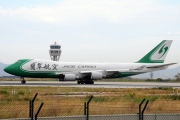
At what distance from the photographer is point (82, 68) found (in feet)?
217

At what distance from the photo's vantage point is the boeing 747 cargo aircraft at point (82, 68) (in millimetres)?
63406

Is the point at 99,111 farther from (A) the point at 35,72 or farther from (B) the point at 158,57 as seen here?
(B) the point at 158,57

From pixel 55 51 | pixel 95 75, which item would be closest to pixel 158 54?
pixel 95 75

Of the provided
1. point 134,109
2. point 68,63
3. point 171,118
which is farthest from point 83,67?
point 171,118

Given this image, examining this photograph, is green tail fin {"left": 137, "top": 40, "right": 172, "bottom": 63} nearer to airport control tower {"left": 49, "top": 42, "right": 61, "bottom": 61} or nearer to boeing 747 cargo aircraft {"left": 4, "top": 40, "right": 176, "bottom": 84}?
boeing 747 cargo aircraft {"left": 4, "top": 40, "right": 176, "bottom": 84}

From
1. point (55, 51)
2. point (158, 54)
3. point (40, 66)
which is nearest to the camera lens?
point (40, 66)

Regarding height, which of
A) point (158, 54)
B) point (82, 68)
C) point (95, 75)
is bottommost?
point (95, 75)

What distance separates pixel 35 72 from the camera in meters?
63.5

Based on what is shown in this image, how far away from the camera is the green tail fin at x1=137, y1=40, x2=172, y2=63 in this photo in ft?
232

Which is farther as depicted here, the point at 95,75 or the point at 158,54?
the point at 158,54

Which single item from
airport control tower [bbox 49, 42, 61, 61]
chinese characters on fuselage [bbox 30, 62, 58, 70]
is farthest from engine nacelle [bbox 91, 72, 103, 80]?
airport control tower [bbox 49, 42, 61, 61]

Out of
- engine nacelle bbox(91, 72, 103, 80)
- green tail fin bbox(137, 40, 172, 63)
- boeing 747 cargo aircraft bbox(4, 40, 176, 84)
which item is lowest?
engine nacelle bbox(91, 72, 103, 80)

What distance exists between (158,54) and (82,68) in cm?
1381

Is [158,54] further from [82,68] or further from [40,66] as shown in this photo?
[40,66]
